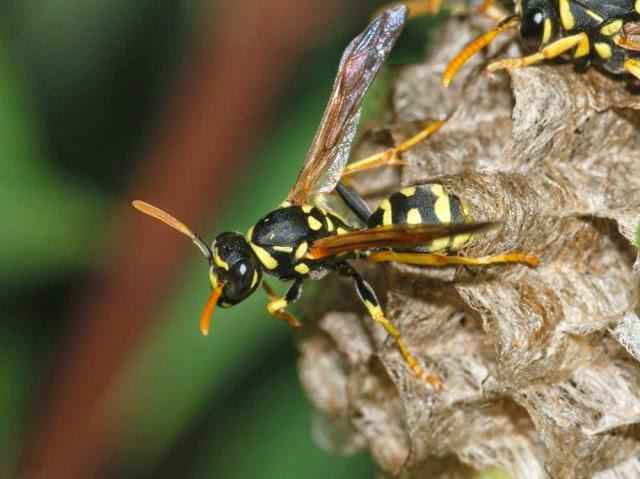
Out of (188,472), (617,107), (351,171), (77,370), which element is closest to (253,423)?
(188,472)

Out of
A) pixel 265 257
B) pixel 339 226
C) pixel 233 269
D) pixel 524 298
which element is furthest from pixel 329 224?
pixel 524 298

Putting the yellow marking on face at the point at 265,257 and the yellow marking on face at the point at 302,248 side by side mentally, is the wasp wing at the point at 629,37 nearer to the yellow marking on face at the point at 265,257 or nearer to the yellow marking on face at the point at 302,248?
the yellow marking on face at the point at 302,248

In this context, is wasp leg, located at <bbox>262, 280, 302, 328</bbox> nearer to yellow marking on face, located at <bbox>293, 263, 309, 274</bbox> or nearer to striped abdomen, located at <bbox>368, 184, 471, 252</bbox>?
yellow marking on face, located at <bbox>293, 263, 309, 274</bbox>

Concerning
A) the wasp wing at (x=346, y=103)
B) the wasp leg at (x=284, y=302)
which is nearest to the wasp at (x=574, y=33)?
the wasp wing at (x=346, y=103)

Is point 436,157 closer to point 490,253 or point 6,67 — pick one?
point 490,253

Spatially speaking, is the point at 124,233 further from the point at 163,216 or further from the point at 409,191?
the point at 409,191

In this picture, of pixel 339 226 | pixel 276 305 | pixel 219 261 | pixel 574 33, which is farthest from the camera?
pixel 339 226
